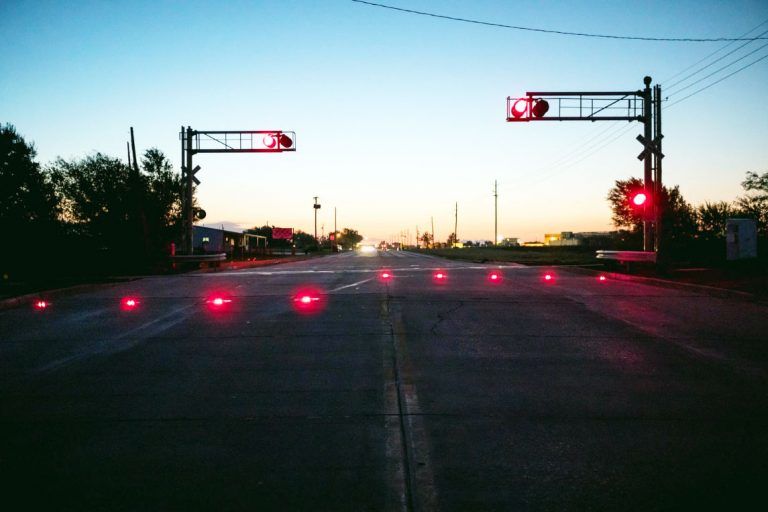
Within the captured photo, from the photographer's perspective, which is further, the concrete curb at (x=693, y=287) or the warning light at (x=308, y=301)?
the concrete curb at (x=693, y=287)

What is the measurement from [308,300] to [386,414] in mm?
8276

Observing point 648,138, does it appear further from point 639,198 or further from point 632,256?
point 632,256

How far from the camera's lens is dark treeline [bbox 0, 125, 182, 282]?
2858 centimetres

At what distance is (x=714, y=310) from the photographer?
10750mm

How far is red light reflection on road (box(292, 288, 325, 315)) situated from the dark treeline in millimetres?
12998

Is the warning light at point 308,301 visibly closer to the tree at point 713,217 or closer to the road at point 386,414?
the road at point 386,414

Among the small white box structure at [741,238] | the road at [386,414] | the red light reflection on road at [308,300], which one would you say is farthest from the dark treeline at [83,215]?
the small white box structure at [741,238]

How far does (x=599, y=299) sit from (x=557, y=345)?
221 inches

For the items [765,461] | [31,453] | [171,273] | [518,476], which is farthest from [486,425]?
[171,273]

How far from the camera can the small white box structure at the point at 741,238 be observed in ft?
77.5

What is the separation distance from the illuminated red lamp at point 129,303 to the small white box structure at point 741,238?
23.5 meters

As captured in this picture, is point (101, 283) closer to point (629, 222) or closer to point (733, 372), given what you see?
point (733, 372)

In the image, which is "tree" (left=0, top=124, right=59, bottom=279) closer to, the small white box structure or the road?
the road

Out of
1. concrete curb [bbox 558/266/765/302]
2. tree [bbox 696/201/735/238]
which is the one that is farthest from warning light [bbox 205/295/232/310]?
tree [bbox 696/201/735/238]
